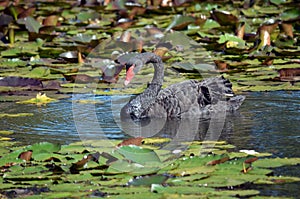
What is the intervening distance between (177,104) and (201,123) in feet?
1.35

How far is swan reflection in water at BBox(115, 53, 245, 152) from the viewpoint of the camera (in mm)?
8141

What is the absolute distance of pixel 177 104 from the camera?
328 inches

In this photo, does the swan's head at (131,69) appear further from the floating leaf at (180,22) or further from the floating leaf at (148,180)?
the floating leaf at (180,22)

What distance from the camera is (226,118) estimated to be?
8.23 m

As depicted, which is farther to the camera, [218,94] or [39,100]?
[39,100]

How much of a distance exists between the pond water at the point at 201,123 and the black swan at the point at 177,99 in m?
0.20

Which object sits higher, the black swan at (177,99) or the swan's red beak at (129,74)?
the swan's red beak at (129,74)

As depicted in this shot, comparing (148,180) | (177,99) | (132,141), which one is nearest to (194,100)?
(177,99)

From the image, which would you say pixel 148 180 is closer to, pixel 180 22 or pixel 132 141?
pixel 132 141

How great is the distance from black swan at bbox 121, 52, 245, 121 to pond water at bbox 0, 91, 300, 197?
203 millimetres

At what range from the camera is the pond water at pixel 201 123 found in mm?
7090

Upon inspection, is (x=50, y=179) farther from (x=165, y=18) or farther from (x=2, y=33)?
(x=165, y=18)

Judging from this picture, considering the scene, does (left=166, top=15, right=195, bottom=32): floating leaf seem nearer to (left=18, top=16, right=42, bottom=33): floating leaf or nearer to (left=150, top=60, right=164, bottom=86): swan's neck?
(left=18, top=16, right=42, bottom=33): floating leaf

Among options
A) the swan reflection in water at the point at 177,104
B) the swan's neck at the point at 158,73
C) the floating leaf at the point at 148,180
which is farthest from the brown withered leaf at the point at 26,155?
the swan's neck at the point at 158,73
